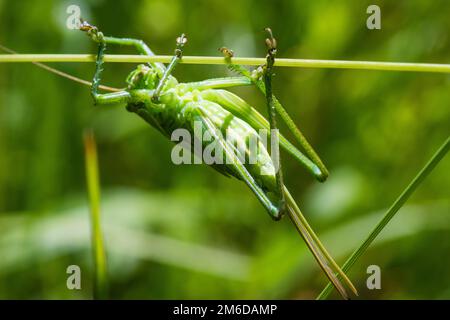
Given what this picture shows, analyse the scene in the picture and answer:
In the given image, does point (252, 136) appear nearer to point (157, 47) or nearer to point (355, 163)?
point (355, 163)

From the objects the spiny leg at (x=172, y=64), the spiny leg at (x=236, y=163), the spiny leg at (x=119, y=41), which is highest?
the spiny leg at (x=119, y=41)

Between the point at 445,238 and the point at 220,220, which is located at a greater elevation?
the point at 220,220

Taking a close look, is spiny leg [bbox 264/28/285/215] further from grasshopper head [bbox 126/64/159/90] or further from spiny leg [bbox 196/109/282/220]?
grasshopper head [bbox 126/64/159/90]

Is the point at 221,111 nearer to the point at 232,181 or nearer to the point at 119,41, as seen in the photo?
the point at 119,41

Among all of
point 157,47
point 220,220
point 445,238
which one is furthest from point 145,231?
point 445,238

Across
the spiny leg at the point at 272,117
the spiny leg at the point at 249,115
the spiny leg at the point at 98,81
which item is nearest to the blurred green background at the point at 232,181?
the spiny leg at the point at 249,115

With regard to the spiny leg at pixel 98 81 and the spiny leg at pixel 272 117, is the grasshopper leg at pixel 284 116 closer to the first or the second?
the spiny leg at pixel 272 117
